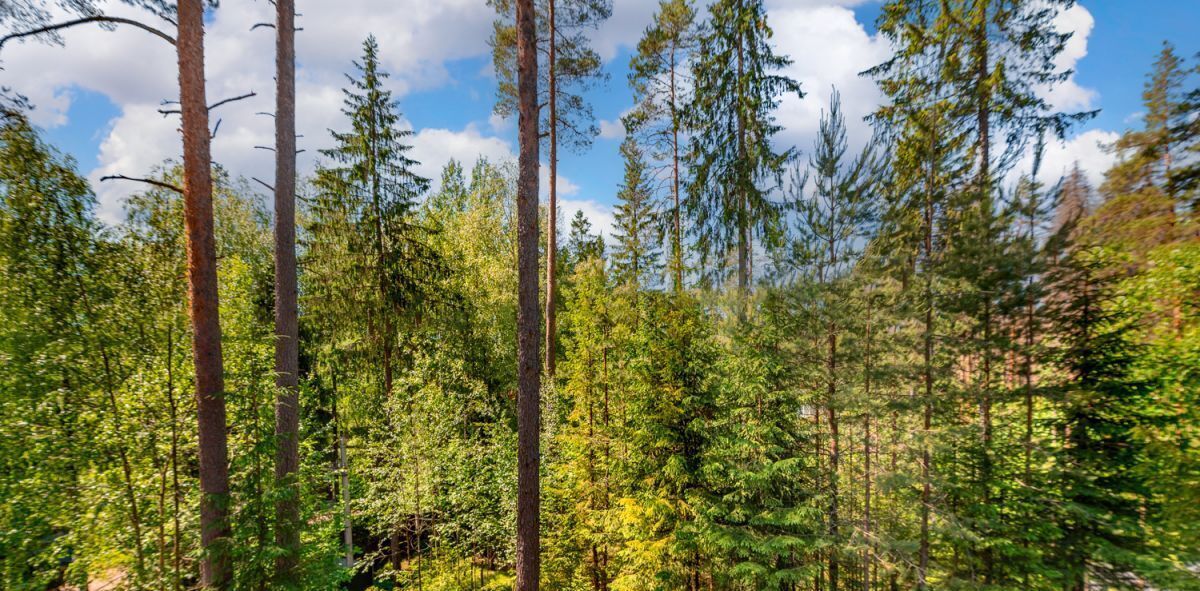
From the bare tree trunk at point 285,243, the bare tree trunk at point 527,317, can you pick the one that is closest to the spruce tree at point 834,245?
the bare tree trunk at point 527,317

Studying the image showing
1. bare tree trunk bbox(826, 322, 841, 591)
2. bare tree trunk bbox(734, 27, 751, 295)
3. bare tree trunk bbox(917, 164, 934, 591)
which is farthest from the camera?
bare tree trunk bbox(734, 27, 751, 295)

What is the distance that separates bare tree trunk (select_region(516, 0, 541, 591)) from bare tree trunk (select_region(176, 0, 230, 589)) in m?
3.72

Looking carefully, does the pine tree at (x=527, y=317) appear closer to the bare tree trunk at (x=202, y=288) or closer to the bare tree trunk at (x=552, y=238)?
the bare tree trunk at (x=202, y=288)

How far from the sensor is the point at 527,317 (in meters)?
6.52

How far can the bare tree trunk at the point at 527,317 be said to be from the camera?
21.4 feet

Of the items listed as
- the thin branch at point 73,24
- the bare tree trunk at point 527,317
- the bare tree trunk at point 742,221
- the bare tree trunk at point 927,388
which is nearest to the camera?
the thin branch at point 73,24

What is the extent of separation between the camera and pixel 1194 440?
7223 millimetres

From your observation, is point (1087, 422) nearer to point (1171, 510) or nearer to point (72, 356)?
point (1171, 510)

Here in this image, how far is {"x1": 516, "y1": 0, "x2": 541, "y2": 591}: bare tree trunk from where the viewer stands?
6.52m

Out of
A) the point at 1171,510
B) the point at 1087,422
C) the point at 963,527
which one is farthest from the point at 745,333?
the point at 1171,510

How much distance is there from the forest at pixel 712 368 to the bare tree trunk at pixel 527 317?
51 mm

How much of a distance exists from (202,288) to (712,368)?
29.5ft

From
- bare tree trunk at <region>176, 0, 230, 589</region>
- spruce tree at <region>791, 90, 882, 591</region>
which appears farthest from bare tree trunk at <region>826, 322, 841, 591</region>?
bare tree trunk at <region>176, 0, 230, 589</region>

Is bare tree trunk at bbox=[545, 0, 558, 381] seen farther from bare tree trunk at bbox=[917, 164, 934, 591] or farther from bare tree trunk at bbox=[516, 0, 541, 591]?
bare tree trunk at bbox=[917, 164, 934, 591]
